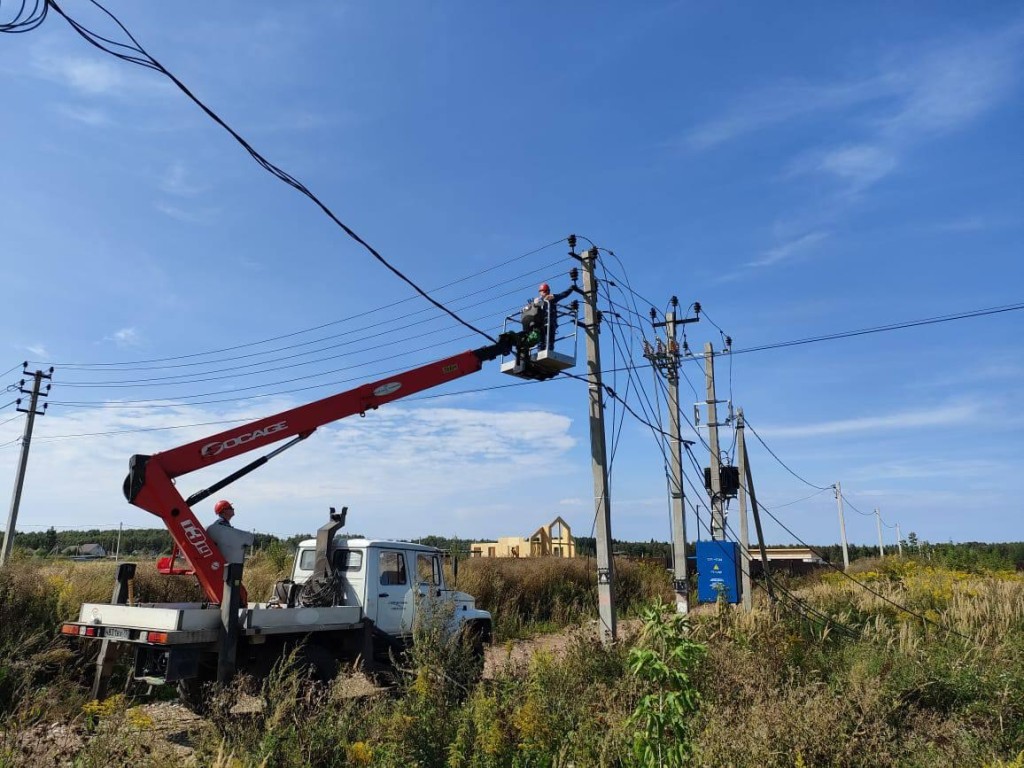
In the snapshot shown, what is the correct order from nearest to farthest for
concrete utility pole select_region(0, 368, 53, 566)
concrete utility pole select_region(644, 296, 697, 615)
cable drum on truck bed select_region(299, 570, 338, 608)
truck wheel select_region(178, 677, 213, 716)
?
1. truck wheel select_region(178, 677, 213, 716)
2. cable drum on truck bed select_region(299, 570, 338, 608)
3. concrete utility pole select_region(644, 296, 697, 615)
4. concrete utility pole select_region(0, 368, 53, 566)

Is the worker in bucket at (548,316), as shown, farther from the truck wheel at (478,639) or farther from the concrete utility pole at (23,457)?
the concrete utility pole at (23,457)

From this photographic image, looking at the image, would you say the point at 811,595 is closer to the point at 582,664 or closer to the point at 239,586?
the point at 582,664

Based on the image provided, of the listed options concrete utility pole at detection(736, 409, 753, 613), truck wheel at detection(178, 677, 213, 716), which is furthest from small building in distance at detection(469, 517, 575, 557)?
truck wheel at detection(178, 677, 213, 716)

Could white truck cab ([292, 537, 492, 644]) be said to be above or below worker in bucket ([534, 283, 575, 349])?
below

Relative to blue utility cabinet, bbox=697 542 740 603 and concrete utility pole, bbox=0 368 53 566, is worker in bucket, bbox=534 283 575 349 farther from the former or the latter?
concrete utility pole, bbox=0 368 53 566

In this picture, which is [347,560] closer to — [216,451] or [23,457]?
[216,451]

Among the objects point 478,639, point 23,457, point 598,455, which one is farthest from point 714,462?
point 23,457

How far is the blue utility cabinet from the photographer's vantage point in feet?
50.2

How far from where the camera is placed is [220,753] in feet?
13.4

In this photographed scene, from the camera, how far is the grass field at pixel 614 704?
4.72 m

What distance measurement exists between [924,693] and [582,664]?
3.98 m

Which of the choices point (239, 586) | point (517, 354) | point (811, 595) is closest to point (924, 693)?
point (517, 354)

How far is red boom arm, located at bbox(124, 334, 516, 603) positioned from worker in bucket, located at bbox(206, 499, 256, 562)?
0.17m

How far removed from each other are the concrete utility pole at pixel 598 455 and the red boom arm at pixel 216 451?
2.23 m
